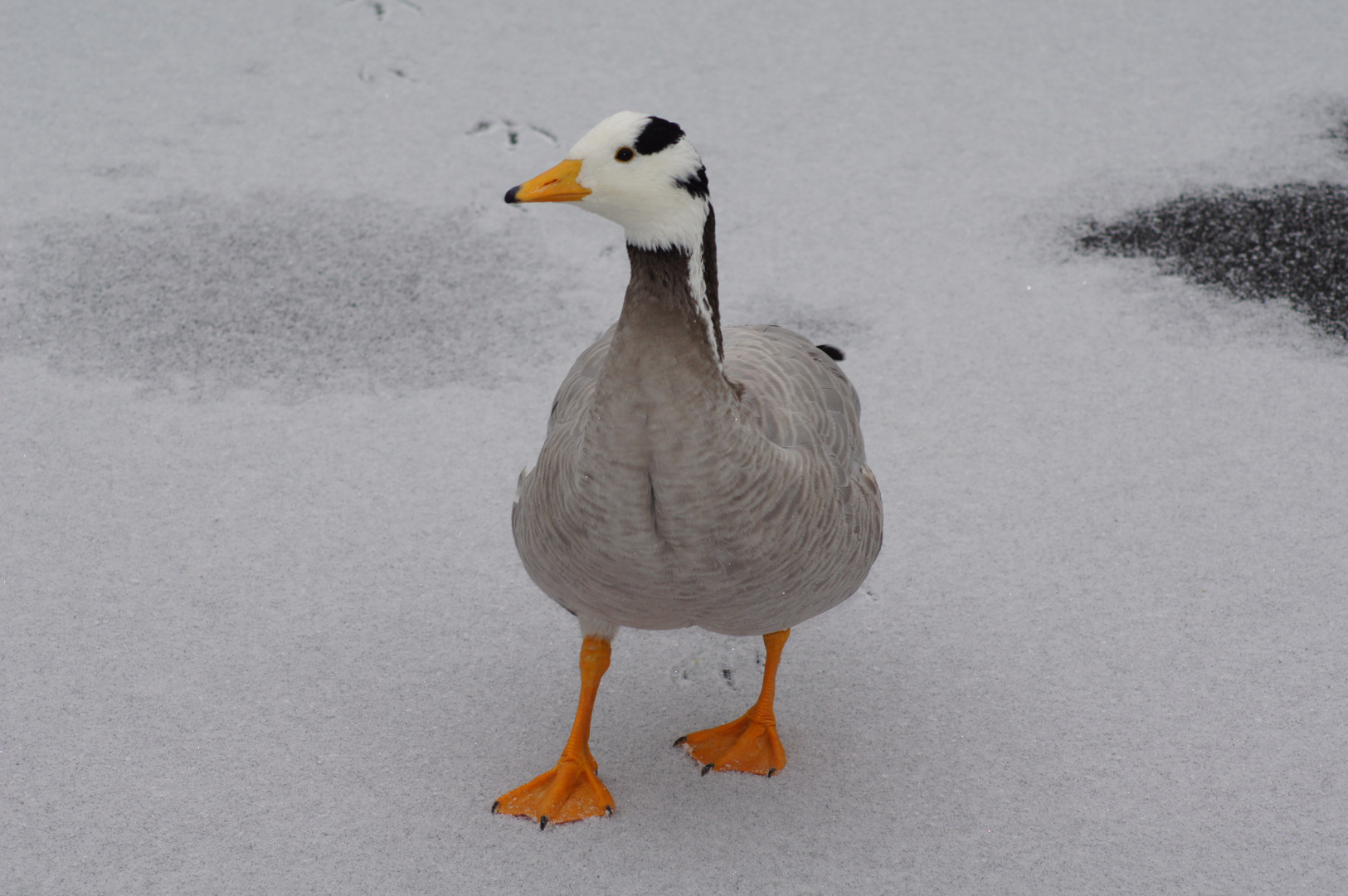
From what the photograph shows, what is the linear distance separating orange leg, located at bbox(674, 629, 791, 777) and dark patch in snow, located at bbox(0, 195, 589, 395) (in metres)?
1.61

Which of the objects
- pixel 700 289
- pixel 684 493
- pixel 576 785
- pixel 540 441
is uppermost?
pixel 700 289

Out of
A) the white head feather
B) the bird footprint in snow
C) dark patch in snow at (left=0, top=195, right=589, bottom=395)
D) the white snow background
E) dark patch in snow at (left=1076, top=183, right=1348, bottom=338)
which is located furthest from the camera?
the bird footprint in snow

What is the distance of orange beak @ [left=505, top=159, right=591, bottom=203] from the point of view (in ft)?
6.73

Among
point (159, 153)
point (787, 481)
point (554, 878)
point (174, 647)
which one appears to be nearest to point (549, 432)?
point (787, 481)

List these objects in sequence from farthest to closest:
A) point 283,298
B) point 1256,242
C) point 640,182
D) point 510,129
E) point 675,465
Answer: point 510,129 → point 1256,242 → point 283,298 → point 675,465 → point 640,182

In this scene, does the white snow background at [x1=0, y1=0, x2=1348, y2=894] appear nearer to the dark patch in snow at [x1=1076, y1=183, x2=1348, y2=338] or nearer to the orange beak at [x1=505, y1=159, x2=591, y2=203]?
the dark patch in snow at [x1=1076, y1=183, x2=1348, y2=338]

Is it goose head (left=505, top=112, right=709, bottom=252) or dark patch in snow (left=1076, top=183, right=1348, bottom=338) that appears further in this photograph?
dark patch in snow (left=1076, top=183, right=1348, bottom=338)

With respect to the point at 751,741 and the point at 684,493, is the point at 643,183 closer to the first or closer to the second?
the point at 684,493

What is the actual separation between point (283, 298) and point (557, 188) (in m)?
2.54

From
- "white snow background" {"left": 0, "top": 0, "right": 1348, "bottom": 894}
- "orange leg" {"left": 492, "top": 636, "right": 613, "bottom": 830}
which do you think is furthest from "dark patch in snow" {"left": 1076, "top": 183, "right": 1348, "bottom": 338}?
"orange leg" {"left": 492, "top": 636, "right": 613, "bottom": 830}

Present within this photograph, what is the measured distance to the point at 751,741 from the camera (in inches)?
109

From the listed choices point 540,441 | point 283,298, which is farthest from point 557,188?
point 283,298

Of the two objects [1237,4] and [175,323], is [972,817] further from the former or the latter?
[1237,4]

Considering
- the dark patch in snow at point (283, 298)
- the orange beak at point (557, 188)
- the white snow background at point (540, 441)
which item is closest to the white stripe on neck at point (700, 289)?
the orange beak at point (557, 188)
